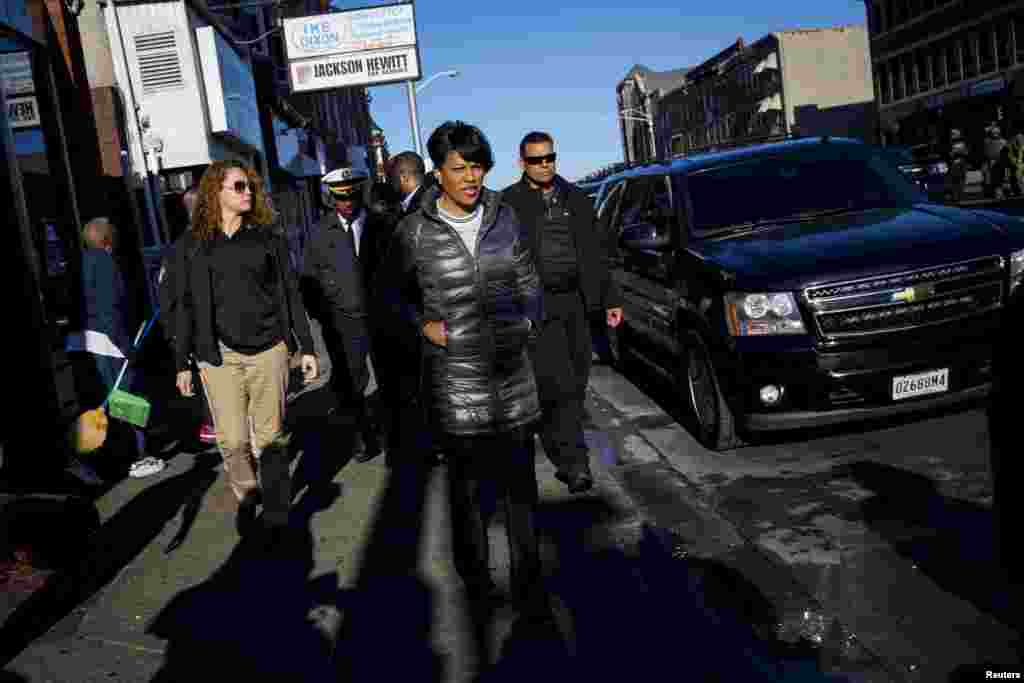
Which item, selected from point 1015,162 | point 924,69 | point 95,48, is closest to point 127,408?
point 95,48

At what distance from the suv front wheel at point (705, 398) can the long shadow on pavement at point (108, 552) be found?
328 cm

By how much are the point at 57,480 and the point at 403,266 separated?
390cm

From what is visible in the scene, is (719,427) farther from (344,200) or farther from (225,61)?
(225,61)

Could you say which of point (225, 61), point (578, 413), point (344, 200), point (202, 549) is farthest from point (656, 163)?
point (225, 61)

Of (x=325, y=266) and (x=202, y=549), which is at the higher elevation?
(x=325, y=266)

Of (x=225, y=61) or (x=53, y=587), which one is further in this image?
(x=225, y=61)

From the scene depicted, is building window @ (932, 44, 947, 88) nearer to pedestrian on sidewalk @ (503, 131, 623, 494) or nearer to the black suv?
the black suv

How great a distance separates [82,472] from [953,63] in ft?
162

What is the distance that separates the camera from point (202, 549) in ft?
17.1

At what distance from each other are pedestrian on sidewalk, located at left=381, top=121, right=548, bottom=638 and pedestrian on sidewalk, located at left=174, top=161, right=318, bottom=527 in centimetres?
132

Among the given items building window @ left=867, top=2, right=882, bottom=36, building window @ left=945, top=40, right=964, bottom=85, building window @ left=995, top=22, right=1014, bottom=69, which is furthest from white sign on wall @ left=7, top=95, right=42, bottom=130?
building window @ left=867, top=2, right=882, bottom=36

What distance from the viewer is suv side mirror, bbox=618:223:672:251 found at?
636cm

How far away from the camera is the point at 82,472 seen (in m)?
6.61

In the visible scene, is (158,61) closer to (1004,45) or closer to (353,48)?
(353,48)
